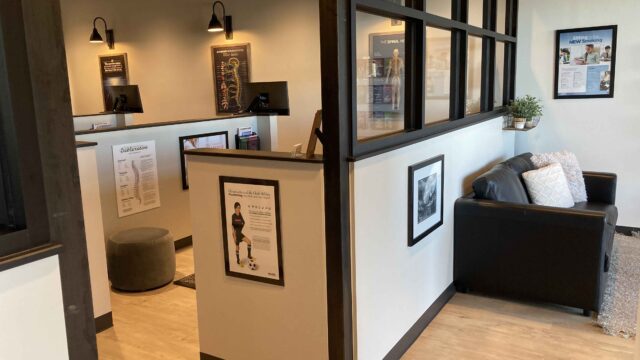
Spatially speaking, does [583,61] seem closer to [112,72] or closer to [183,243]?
[183,243]

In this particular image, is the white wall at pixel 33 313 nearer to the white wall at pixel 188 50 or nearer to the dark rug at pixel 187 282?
the dark rug at pixel 187 282

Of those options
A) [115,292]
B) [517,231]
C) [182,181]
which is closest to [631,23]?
[517,231]

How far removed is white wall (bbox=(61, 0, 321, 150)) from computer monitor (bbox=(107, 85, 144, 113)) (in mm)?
1206

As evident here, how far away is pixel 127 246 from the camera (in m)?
3.77

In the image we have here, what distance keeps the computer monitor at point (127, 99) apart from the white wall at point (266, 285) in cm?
380

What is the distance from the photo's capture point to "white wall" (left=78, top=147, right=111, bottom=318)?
3121 mm

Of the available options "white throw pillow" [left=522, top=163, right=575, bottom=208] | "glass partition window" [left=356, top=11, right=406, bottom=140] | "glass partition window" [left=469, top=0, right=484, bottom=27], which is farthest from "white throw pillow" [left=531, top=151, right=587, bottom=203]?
"glass partition window" [left=356, top=11, right=406, bottom=140]

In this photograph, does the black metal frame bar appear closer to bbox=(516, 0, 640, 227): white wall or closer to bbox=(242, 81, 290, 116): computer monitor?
bbox=(516, 0, 640, 227): white wall

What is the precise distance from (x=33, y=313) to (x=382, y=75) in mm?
2674

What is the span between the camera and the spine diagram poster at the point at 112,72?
7996 mm

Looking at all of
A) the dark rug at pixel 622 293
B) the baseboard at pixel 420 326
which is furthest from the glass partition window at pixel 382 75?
the dark rug at pixel 622 293

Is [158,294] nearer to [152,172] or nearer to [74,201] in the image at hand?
[152,172]

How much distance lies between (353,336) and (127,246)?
204 cm

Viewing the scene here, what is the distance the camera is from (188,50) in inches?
286
